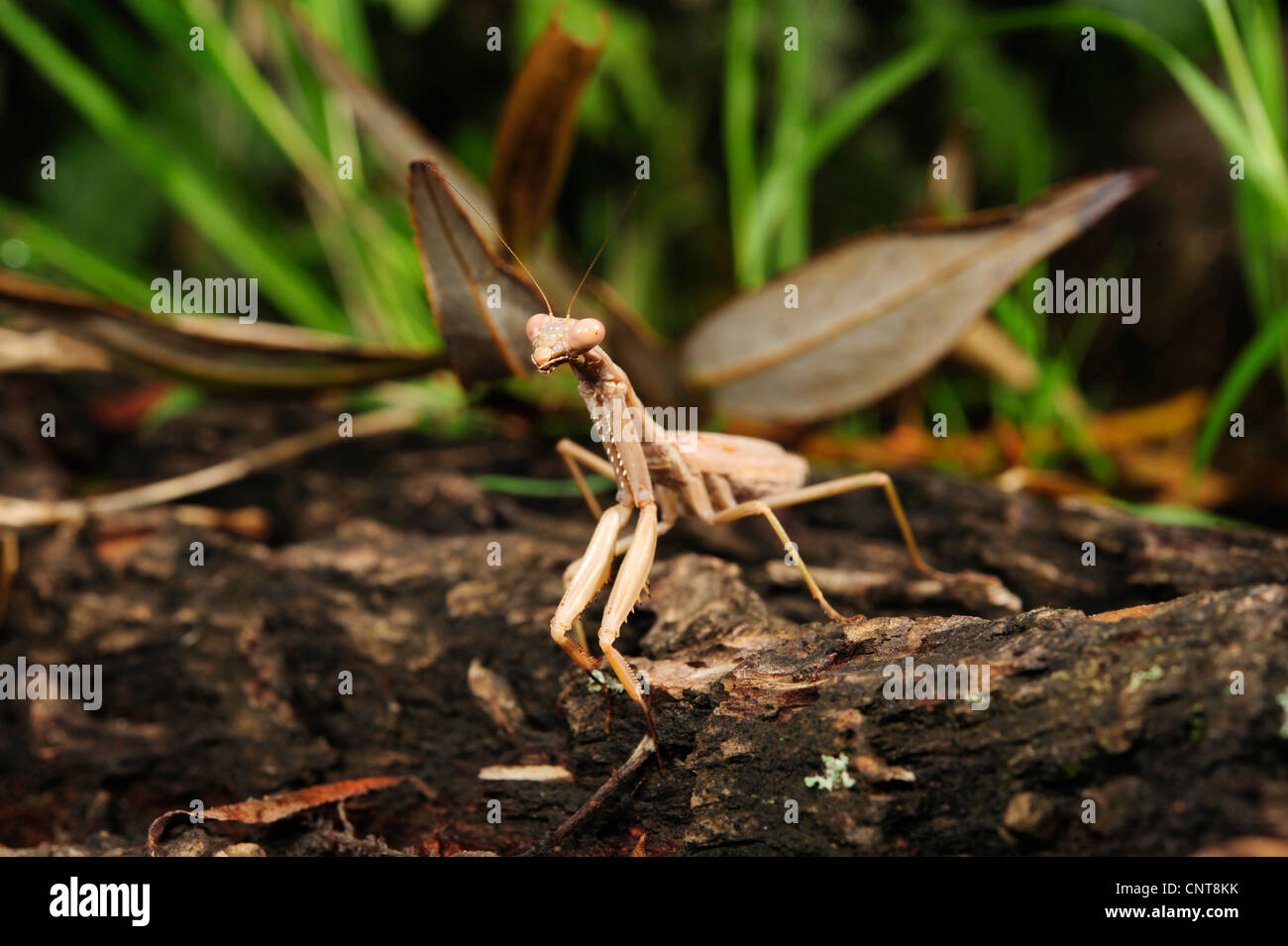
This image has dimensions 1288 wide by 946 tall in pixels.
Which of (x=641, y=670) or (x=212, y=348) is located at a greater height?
(x=212, y=348)

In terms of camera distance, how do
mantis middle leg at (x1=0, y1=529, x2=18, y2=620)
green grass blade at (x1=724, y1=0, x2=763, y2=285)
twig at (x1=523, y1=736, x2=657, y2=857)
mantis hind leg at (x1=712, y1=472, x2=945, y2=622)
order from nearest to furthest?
twig at (x1=523, y1=736, x2=657, y2=857) → mantis hind leg at (x1=712, y1=472, x2=945, y2=622) → mantis middle leg at (x1=0, y1=529, x2=18, y2=620) → green grass blade at (x1=724, y1=0, x2=763, y2=285)

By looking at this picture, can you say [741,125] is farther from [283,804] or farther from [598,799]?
[283,804]

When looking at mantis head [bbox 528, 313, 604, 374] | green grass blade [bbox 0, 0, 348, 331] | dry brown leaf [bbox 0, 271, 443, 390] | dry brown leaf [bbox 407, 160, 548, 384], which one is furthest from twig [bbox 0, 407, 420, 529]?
mantis head [bbox 528, 313, 604, 374]

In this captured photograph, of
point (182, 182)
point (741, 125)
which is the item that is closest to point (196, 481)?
point (182, 182)

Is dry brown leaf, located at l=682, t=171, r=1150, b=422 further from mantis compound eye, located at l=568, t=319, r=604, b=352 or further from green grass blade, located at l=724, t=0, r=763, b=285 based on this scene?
mantis compound eye, located at l=568, t=319, r=604, b=352

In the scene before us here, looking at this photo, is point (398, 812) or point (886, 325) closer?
point (398, 812)

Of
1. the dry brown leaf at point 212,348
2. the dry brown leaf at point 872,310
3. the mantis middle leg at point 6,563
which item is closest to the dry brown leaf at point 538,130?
the dry brown leaf at point 212,348
